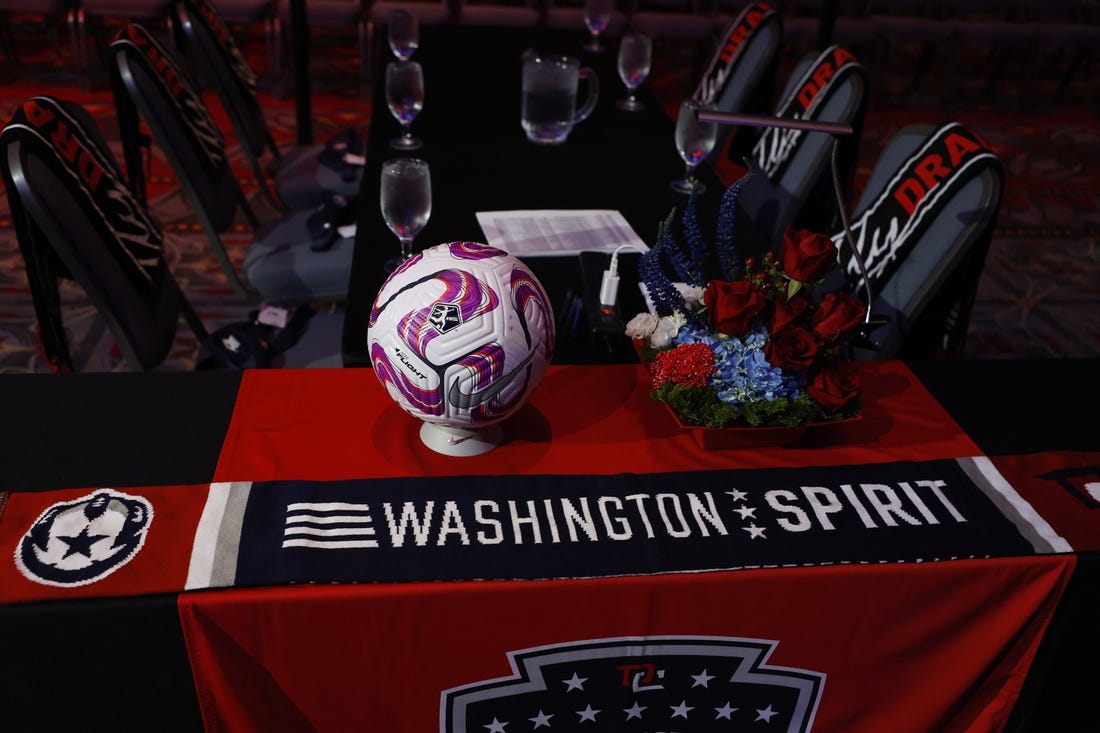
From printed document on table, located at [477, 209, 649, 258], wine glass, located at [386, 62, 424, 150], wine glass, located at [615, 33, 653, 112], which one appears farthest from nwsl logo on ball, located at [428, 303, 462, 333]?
wine glass, located at [615, 33, 653, 112]

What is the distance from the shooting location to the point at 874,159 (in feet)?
13.9

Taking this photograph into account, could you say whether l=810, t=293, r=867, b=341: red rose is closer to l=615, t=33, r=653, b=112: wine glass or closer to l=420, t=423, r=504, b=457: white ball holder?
l=420, t=423, r=504, b=457: white ball holder

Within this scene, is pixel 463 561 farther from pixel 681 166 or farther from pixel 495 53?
pixel 495 53

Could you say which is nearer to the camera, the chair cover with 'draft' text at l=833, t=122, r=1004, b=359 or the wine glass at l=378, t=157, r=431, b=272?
the wine glass at l=378, t=157, r=431, b=272

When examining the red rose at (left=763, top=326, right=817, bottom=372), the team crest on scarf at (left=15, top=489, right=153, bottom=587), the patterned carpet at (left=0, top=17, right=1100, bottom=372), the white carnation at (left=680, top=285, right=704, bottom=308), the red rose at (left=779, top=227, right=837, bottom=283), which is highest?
the red rose at (left=779, top=227, right=837, bottom=283)

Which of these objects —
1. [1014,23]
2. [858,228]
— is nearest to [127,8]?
[858,228]

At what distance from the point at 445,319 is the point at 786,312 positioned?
0.41m

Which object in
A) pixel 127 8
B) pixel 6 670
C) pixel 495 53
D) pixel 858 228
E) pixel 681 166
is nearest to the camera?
pixel 6 670

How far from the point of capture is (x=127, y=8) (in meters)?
4.22

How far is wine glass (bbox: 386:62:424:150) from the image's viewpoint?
6.80 feet

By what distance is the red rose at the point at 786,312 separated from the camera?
1082mm

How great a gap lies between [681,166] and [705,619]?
1395 mm

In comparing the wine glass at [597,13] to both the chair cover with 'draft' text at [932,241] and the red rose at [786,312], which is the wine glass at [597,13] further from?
the red rose at [786,312]

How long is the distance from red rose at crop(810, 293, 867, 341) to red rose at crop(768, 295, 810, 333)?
25mm
